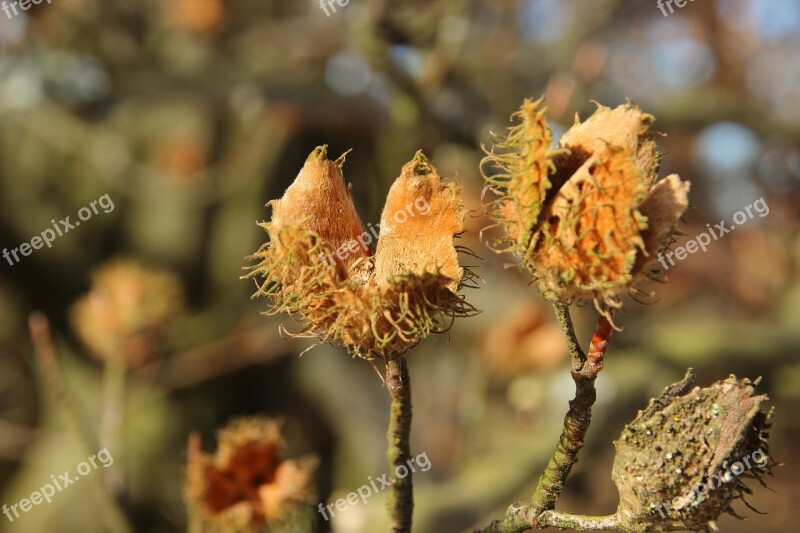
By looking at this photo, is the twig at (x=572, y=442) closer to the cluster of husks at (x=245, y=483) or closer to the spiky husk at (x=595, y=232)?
the spiky husk at (x=595, y=232)

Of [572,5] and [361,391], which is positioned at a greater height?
[572,5]

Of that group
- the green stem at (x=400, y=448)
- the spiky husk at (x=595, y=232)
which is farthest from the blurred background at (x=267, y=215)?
the spiky husk at (x=595, y=232)

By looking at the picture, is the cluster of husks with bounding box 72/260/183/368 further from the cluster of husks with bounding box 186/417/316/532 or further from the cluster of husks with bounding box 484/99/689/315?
the cluster of husks with bounding box 484/99/689/315

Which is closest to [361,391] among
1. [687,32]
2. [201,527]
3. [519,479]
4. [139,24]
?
[519,479]

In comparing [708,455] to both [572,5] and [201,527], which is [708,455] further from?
[572,5]

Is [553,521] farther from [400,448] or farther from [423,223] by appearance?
[423,223]

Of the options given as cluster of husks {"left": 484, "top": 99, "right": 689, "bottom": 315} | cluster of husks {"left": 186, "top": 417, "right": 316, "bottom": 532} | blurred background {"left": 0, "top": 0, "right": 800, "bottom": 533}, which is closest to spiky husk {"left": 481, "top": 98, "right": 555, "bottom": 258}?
cluster of husks {"left": 484, "top": 99, "right": 689, "bottom": 315}
